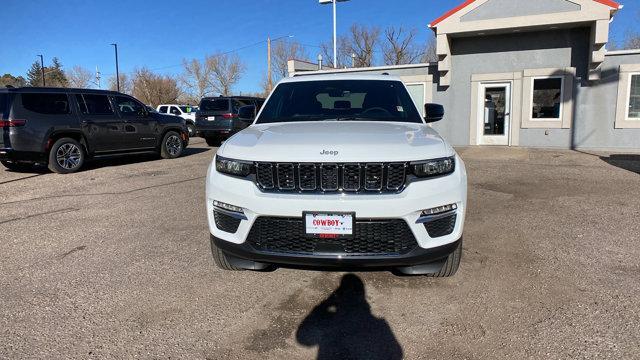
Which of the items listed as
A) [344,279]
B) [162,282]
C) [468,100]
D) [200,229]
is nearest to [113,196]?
[200,229]

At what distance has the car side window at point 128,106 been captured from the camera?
37.3 feet

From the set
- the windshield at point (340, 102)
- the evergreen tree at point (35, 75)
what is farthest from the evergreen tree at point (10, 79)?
the windshield at point (340, 102)

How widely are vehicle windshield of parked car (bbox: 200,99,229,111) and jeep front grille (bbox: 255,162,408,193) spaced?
558 inches

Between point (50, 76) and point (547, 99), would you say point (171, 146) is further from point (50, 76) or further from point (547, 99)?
point (50, 76)

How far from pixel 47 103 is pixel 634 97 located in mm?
15851

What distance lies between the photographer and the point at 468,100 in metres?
15.5

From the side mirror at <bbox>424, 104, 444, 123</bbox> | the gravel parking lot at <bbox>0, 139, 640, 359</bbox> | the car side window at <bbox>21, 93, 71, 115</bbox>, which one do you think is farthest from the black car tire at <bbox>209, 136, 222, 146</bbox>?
the side mirror at <bbox>424, 104, 444, 123</bbox>

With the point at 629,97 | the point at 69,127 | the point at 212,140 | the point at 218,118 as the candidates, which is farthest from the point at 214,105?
the point at 629,97

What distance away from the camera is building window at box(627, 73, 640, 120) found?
1348 centimetres

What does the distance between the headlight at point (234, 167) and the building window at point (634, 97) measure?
14.4 meters

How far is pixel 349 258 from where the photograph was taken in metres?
3.06

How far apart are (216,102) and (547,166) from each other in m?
11.5

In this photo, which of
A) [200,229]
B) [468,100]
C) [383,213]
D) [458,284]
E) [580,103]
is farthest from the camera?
[468,100]

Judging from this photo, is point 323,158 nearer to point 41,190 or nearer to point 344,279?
point 344,279
